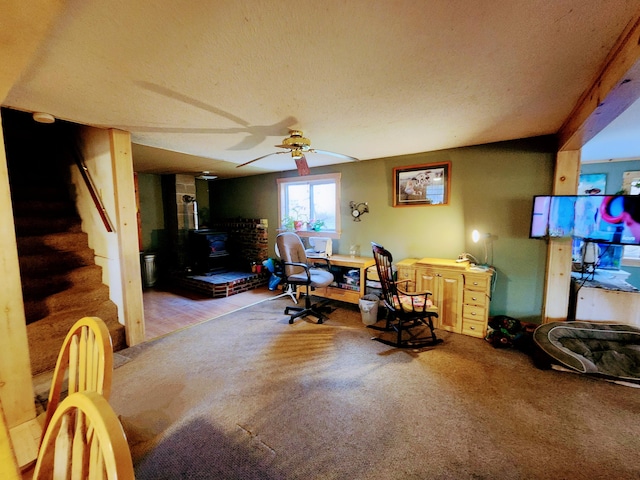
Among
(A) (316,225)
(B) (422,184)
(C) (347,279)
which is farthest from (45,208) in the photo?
(B) (422,184)

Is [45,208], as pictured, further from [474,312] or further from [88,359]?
[474,312]

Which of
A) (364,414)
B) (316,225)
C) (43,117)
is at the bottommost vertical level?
(364,414)

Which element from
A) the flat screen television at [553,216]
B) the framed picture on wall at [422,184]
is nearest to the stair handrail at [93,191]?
the framed picture on wall at [422,184]

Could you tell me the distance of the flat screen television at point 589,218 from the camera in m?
2.42

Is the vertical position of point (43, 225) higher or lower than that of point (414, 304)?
higher

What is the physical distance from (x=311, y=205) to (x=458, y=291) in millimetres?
2825

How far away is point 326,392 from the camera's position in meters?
2.11

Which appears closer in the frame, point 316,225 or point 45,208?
point 45,208

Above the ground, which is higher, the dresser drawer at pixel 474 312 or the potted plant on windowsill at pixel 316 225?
the potted plant on windowsill at pixel 316 225

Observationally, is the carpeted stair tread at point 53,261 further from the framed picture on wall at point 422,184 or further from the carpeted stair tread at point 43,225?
the framed picture on wall at point 422,184

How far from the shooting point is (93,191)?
282 centimetres

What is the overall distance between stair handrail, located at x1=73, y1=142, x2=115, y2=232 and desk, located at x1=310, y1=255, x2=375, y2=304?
2755 mm

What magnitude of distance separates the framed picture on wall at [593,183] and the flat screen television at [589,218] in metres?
2.38

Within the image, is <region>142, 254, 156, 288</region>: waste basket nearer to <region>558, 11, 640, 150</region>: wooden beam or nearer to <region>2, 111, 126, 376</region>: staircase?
<region>2, 111, 126, 376</region>: staircase
